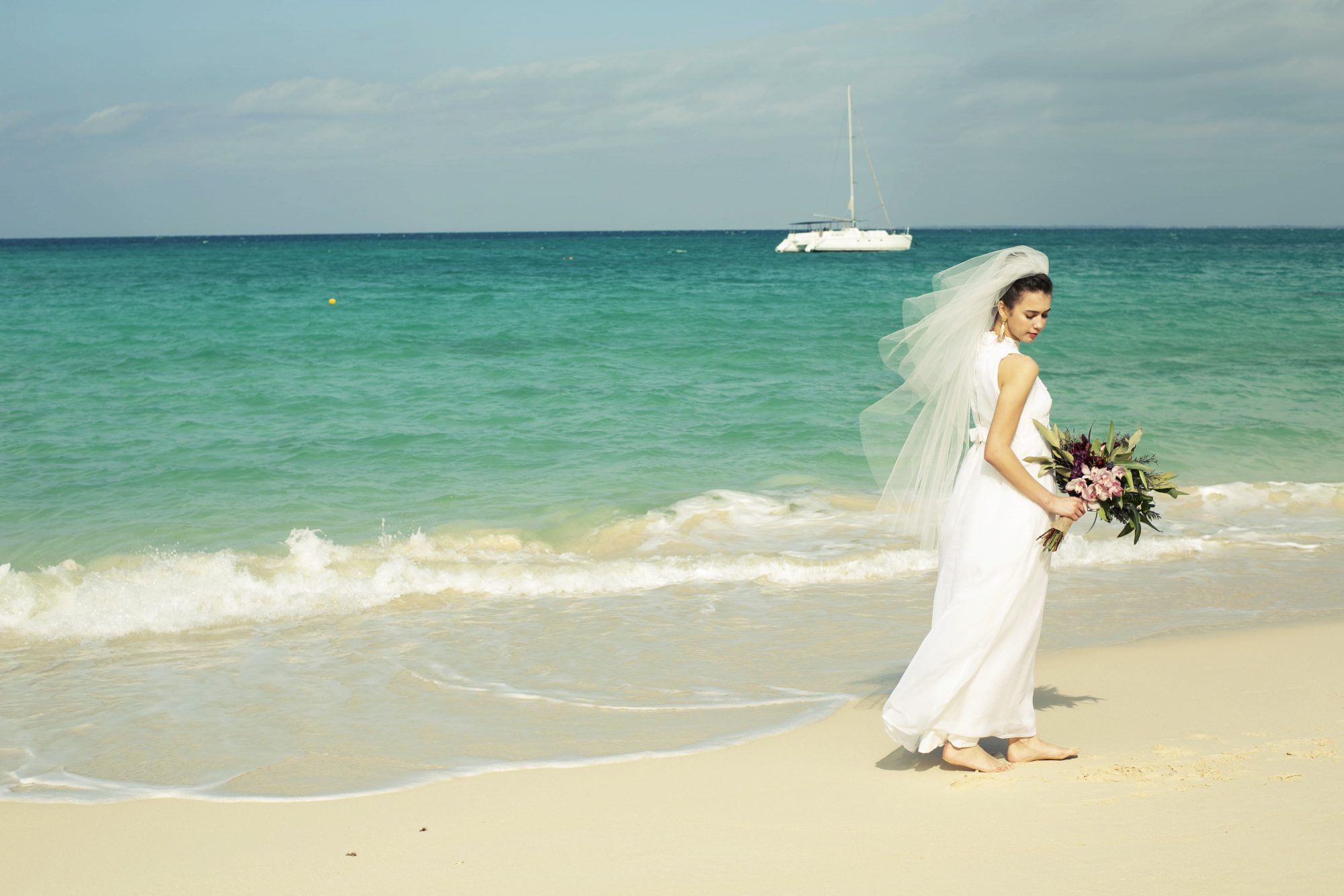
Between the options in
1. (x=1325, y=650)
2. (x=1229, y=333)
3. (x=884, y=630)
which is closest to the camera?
(x=1325, y=650)

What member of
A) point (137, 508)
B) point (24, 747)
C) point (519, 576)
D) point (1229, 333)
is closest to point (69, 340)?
point (137, 508)

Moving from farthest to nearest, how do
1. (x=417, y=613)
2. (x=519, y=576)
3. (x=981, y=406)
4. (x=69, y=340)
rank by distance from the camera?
(x=69, y=340)
(x=519, y=576)
(x=417, y=613)
(x=981, y=406)

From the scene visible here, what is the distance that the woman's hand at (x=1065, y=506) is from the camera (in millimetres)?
4363

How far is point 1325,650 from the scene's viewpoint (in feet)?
19.6

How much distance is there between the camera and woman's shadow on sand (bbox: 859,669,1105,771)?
4645 millimetres

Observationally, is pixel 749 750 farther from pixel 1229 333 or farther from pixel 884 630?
pixel 1229 333

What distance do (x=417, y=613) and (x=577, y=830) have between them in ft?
12.0

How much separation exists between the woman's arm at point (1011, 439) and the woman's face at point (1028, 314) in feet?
0.55

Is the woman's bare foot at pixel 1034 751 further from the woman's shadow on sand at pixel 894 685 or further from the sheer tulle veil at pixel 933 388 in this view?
the sheer tulle veil at pixel 933 388

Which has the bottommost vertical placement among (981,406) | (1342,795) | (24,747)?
(24,747)

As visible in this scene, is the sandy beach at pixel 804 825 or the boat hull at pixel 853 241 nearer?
the sandy beach at pixel 804 825

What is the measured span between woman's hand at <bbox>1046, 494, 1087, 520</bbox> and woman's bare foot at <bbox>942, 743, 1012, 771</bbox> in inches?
39.0

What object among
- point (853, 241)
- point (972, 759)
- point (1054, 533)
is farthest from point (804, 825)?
point (853, 241)

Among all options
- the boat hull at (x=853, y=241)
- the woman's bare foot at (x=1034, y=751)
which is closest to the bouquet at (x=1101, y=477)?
the woman's bare foot at (x=1034, y=751)
